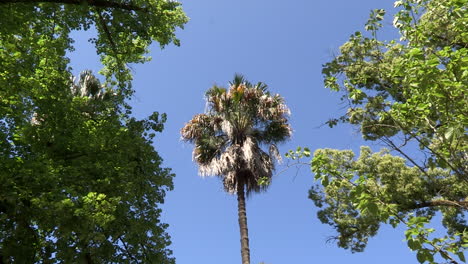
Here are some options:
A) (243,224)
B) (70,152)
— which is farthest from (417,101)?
(243,224)

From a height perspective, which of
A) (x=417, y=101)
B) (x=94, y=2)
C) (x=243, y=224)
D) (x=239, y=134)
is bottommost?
(x=417, y=101)

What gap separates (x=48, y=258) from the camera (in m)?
7.60

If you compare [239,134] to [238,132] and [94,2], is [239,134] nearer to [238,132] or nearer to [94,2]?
[238,132]

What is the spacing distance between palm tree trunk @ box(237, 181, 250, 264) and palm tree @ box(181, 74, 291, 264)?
1.6 inches

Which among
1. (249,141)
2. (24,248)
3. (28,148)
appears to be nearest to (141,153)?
(28,148)

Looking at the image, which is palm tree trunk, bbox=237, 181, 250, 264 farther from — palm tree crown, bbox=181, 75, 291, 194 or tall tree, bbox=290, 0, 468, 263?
tall tree, bbox=290, 0, 468, 263

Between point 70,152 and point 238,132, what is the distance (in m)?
6.88

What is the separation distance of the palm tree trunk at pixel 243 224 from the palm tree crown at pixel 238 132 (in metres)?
0.40

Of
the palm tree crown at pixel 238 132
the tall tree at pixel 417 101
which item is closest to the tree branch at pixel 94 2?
the tall tree at pixel 417 101

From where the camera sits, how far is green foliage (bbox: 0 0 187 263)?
6.81m

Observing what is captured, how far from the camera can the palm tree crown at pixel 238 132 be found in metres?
13.3

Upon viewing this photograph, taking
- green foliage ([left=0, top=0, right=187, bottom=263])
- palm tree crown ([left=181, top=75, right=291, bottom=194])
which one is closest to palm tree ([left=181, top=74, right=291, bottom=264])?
palm tree crown ([left=181, top=75, right=291, bottom=194])

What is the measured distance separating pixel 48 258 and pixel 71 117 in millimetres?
3630

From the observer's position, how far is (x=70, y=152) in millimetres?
9016
